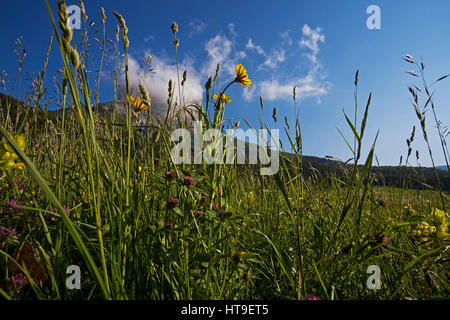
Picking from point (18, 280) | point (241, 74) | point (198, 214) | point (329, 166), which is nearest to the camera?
point (18, 280)

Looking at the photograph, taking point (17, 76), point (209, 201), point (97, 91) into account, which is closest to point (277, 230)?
point (209, 201)

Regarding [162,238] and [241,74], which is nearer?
[162,238]

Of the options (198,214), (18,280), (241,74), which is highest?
(241,74)

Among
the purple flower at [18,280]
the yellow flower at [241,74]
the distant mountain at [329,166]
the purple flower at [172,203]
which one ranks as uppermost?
the yellow flower at [241,74]

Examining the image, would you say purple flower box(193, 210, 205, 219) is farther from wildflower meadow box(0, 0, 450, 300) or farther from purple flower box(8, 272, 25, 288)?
purple flower box(8, 272, 25, 288)

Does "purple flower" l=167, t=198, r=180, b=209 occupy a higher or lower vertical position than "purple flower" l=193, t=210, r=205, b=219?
higher

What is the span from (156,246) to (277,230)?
82 centimetres

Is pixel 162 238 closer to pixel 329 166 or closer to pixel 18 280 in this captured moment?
pixel 18 280

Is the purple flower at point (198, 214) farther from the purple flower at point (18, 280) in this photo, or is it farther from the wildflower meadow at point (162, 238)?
the purple flower at point (18, 280)

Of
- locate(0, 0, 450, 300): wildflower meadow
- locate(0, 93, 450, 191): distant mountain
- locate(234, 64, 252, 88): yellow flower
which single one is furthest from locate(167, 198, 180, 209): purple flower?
locate(234, 64, 252, 88): yellow flower

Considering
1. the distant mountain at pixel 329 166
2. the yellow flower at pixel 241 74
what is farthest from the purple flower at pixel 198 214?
the yellow flower at pixel 241 74

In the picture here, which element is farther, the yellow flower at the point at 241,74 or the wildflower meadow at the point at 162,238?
the yellow flower at the point at 241,74

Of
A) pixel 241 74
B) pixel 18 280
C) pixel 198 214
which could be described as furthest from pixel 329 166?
pixel 18 280
